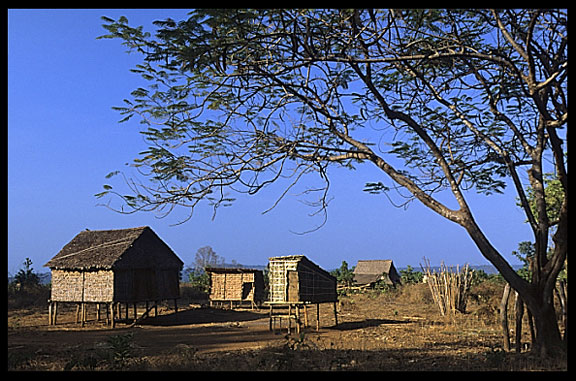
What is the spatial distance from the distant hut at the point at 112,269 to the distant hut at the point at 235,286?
4.04 m

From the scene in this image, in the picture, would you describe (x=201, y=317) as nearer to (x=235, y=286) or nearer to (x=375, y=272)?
(x=235, y=286)

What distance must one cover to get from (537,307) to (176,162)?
6.78 m

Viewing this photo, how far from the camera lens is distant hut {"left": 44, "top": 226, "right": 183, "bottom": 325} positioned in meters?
20.8

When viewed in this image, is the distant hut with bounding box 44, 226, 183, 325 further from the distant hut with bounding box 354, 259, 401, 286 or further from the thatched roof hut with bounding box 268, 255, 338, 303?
the distant hut with bounding box 354, 259, 401, 286

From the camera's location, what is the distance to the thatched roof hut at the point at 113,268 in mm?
20828

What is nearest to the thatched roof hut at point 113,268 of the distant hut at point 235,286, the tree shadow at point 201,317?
the tree shadow at point 201,317

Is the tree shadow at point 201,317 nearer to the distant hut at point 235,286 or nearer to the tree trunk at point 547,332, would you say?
the distant hut at point 235,286

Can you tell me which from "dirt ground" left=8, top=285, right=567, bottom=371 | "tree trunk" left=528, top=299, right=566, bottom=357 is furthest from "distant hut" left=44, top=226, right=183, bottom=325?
"tree trunk" left=528, top=299, right=566, bottom=357

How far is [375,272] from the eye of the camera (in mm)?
39344

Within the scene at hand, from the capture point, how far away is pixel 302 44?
9250 mm

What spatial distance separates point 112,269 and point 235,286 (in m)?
7.94

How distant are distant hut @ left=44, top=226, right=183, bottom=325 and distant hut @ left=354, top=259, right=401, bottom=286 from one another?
18087mm

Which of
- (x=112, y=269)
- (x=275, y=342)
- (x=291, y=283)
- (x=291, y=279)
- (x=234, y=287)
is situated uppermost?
(x=112, y=269)

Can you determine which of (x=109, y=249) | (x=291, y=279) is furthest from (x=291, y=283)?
(x=109, y=249)
